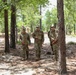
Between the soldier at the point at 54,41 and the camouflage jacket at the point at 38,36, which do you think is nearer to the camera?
the soldier at the point at 54,41

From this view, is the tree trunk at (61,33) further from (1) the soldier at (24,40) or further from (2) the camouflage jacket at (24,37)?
(2) the camouflage jacket at (24,37)

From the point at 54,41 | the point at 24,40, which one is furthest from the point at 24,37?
the point at 54,41

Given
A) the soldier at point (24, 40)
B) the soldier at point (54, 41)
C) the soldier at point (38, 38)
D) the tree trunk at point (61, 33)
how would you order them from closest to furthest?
the tree trunk at point (61, 33) < the soldier at point (54, 41) < the soldier at point (38, 38) < the soldier at point (24, 40)

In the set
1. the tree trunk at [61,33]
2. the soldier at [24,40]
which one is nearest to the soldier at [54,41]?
the soldier at [24,40]

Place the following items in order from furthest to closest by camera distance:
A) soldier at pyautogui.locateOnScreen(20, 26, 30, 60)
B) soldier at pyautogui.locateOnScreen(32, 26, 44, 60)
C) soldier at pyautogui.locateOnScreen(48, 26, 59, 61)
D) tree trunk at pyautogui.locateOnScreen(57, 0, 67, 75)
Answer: soldier at pyautogui.locateOnScreen(20, 26, 30, 60)
soldier at pyautogui.locateOnScreen(32, 26, 44, 60)
soldier at pyautogui.locateOnScreen(48, 26, 59, 61)
tree trunk at pyautogui.locateOnScreen(57, 0, 67, 75)

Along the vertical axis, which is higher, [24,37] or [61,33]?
[61,33]

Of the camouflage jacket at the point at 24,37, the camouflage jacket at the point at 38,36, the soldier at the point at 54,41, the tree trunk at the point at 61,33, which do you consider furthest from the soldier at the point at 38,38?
the tree trunk at the point at 61,33

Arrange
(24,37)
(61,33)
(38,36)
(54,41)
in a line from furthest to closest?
1. (24,37)
2. (38,36)
3. (54,41)
4. (61,33)

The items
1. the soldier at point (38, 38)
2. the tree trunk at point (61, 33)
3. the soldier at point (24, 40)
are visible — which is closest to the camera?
the tree trunk at point (61, 33)

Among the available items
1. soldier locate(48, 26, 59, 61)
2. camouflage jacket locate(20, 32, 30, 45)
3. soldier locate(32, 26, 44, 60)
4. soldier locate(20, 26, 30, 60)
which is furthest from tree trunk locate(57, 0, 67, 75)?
camouflage jacket locate(20, 32, 30, 45)

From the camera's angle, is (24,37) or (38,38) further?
(24,37)

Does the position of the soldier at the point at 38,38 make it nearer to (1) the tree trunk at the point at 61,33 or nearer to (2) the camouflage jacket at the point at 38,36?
(2) the camouflage jacket at the point at 38,36

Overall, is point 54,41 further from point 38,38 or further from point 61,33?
point 61,33

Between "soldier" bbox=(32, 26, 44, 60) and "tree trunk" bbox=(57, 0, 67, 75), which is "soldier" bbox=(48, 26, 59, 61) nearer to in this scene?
"soldier" bbox=(32, 26, 44, 60)
